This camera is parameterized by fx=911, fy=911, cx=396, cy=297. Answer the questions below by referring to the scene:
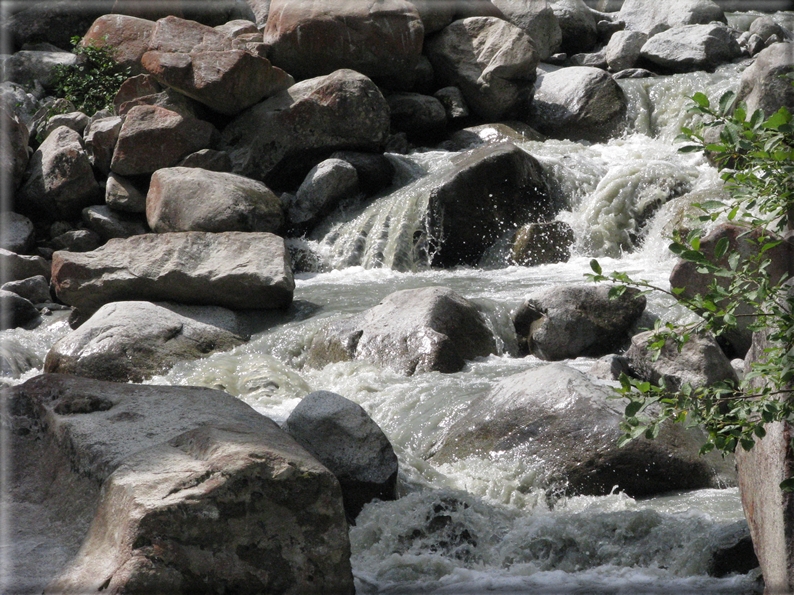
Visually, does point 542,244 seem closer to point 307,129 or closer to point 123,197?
point 307,129

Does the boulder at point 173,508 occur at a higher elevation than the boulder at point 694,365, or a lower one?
higher

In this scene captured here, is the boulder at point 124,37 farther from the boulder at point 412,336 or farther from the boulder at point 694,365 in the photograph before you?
the boulder at point 694,365

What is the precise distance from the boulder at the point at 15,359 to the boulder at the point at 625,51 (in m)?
12.0

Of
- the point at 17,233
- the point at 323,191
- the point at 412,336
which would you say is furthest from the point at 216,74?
the point at 412,336

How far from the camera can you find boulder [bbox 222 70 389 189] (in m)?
12.8

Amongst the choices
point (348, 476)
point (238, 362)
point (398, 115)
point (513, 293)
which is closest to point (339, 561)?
point (348, 476)

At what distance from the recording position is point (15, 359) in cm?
871

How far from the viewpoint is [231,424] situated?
151 inches

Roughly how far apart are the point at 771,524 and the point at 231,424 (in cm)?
215

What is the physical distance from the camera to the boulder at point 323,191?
1236cm

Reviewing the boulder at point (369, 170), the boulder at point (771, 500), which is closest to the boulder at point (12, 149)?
the boulder at point (369, 170)

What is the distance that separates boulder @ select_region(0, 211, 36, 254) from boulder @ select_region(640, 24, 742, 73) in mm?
10873

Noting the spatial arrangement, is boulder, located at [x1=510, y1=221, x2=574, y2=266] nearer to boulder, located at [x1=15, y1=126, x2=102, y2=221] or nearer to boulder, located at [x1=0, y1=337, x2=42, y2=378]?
boulder, located at [x1=0, y1=337, x2=42, y2=378]

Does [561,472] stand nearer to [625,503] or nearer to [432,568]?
[625,503]
